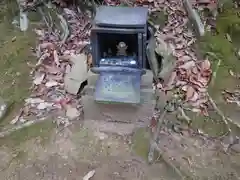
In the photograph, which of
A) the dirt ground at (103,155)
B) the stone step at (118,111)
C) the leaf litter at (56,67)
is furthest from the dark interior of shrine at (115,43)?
the dirt ground at (103,155)

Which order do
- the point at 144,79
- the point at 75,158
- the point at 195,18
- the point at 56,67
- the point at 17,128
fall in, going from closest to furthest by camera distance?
1. the point at 75,158
2. the point at 144,79
3. the point at 17,128
4. the point at 56,67
5. the point at 195,18

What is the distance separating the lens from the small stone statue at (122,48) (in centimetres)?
409

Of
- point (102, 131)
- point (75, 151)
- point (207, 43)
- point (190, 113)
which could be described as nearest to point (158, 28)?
point (207, 43)

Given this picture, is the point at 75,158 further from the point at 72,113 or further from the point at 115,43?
the point at 115,43

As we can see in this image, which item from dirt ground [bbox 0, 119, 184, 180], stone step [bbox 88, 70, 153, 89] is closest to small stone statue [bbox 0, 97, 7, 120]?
dirt ground [bbox 0, 119, 184, 180]

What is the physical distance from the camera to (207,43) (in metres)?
5.15

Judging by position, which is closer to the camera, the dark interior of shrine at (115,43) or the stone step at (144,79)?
the stone step at (144,79)

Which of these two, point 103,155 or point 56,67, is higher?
point 56,67

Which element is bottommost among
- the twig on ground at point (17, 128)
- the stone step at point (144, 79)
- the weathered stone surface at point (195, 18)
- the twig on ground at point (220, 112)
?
the twig on ground at point (17, 128)

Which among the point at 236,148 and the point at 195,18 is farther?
the point at 195,18

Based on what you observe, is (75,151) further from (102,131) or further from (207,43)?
(207,43)

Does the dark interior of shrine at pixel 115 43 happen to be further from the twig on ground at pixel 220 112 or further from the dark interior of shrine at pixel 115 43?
the twig on ground at pixel 220 112

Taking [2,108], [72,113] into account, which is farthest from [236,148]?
[2,108]

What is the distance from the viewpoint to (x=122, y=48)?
13.5 ft
